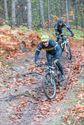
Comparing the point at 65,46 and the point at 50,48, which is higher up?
the point at 50,48

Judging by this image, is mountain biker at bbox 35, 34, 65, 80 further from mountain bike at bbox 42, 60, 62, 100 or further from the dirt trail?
the dirt trail

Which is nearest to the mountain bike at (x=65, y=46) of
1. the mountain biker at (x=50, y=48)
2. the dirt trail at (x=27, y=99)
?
the dirt trail at (x=27, y=99)

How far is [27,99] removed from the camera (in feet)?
39.9

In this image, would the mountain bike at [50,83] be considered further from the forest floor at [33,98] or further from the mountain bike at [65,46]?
the mountain bike at [65,46]

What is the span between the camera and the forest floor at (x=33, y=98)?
1043 cm

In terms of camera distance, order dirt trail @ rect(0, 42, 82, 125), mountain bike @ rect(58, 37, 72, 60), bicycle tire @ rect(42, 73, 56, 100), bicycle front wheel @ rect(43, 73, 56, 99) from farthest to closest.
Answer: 1. mountain bike @ rect(58, 37, 72, 60)
2. bicycle front wheel @ rect(43, 73, 56, 99)
3. bicycle tire @ rect(42, 73, 56, 100)
4. dirt trail @ rect(0, 42, 82, 125)

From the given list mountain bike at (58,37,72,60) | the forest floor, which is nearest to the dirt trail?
the forest floor

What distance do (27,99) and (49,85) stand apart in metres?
1.05

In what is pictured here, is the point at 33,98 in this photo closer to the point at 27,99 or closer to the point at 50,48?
the point at 27,99

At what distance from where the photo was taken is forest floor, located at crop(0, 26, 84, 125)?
34.2ft

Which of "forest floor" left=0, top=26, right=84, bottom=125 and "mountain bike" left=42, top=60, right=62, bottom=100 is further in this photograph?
"mountain bike" left=42, top=60, right=62, bottom=100

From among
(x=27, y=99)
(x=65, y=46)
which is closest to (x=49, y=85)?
(x=27, y=99)

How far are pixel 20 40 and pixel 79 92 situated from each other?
7.21m

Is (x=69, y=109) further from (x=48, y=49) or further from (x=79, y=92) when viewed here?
(x=48, y=49)
